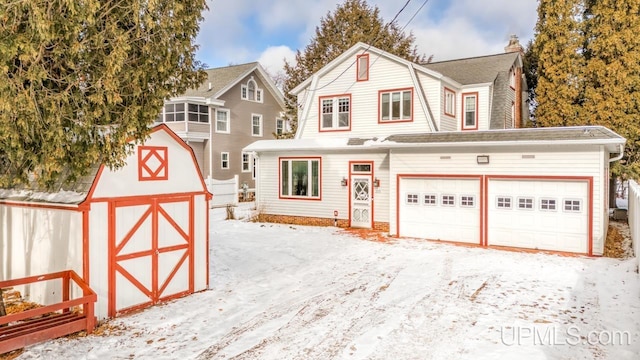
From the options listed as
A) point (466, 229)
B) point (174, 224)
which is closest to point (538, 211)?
point (466, 229)

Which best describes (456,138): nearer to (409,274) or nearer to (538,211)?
(538,211)

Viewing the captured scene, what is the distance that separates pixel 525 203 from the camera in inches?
495

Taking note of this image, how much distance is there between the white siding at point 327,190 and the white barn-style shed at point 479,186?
4 cm

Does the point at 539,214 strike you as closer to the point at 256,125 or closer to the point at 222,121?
the point at 222,121

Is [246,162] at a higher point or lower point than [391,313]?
higher

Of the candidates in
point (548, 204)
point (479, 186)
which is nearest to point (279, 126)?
point (479, 186)

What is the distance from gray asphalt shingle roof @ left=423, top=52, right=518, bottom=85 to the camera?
1916 cm

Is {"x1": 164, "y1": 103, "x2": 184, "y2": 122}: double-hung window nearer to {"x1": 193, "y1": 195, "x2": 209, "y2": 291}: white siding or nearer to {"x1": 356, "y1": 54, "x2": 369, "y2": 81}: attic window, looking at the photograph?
{"x1": 356, "y1": 54, "x2": 369, "y2": 81}: attic window

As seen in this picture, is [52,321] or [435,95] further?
[435,95]

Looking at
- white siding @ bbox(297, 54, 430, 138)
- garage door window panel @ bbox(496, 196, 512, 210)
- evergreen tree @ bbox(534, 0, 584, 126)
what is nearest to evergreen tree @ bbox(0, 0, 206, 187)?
garage door window panel @ bbox(496, 196, 512, 210)

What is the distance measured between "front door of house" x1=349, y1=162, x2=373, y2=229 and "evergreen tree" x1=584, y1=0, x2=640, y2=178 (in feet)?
35.7

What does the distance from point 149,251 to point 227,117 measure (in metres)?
20.7

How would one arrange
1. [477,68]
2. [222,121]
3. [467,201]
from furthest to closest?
[222,121], [477,68], [467,201]
